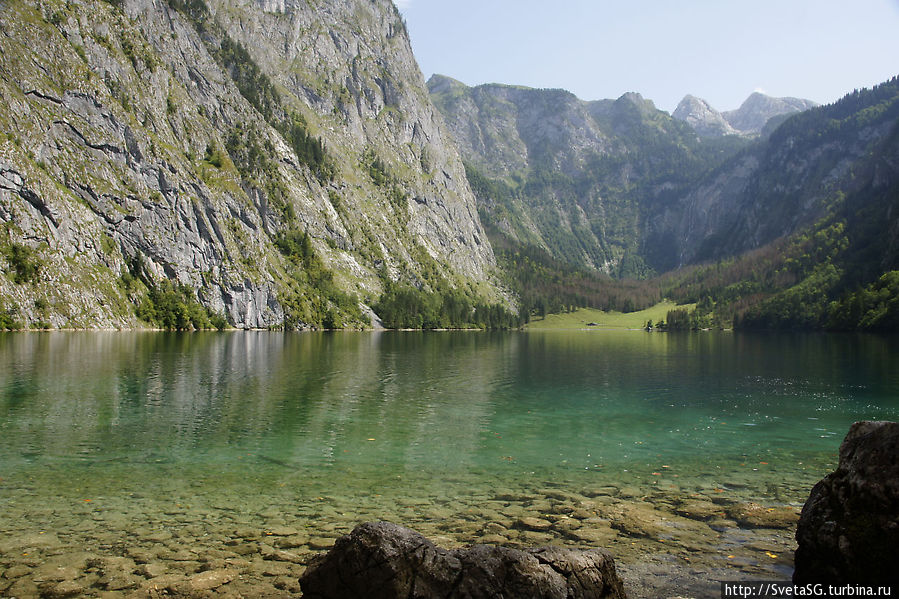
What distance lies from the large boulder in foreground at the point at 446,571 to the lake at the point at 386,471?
195 cm

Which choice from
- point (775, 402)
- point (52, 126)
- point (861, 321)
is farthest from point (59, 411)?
point (861, 321)

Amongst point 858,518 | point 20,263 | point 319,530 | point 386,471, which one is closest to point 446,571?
point 319,530

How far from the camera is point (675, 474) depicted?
77.6ft

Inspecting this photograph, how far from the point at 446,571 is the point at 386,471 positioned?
14.4 m

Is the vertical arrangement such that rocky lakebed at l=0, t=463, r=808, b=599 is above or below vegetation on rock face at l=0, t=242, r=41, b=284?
below

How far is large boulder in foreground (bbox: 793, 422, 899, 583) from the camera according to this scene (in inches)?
394

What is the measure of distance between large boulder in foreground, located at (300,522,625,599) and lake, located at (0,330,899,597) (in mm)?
1951

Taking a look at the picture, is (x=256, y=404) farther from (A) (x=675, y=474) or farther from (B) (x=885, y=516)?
(B) (x=885, y=516)

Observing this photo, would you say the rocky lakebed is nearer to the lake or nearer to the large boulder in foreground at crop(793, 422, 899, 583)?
the lake

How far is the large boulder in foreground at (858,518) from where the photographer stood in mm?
10016

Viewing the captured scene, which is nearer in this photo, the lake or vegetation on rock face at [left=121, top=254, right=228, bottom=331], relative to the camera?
the lake

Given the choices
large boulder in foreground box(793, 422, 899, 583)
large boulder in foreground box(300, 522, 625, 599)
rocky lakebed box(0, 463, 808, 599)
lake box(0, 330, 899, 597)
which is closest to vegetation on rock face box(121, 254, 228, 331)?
lake box(0, 330, 899, 597)

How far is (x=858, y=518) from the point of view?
10539mm

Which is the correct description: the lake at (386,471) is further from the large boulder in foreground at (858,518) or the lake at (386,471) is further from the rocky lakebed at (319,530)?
the large boulder in foreground at (858,518)
